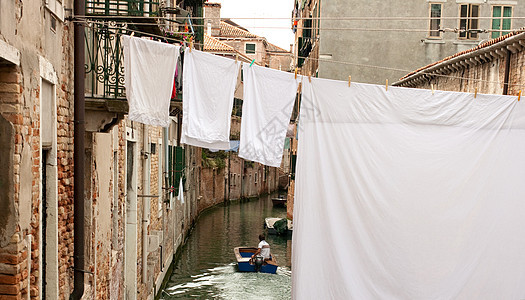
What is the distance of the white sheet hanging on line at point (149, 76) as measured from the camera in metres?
5.85

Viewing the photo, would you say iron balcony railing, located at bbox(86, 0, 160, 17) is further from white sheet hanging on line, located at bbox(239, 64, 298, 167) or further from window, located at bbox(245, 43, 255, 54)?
window, located at bbox(245, 43, 255, 54)

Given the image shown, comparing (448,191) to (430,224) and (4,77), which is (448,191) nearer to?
(430,224)

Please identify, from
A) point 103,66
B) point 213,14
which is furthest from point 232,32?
point 103,66

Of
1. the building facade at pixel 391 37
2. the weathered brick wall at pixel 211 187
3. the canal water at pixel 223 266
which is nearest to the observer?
the canal water at pixel 223 266

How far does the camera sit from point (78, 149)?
6359 mm

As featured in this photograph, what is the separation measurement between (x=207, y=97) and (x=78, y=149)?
62.2 inches

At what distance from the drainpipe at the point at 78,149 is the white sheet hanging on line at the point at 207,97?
1297 mm

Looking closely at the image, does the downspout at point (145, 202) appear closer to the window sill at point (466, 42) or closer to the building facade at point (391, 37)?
the building facade at point (391, 37)

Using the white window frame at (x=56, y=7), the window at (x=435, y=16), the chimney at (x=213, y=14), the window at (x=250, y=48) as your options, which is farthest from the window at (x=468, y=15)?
the window at (x=250, y=48)

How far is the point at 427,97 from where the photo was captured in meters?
6.36

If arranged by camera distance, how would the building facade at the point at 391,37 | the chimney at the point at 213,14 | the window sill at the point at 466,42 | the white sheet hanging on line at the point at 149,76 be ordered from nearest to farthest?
1. the white sheet hanging on line at the point at 149,76
2. the building facade at the point at 391,37
3. the window sill at the point at 466,42
4. the chimney at the point at 213,14

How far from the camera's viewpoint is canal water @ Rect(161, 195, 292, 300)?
16.3 m

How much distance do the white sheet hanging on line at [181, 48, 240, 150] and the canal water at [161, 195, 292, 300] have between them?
10359 millimetres

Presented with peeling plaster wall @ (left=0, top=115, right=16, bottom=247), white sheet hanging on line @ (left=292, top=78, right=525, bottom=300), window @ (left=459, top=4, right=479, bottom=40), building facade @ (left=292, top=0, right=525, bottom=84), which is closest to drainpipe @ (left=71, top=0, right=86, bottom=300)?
peeling plaster wall @ (left=0, top=115, right=16, bottom=247)
